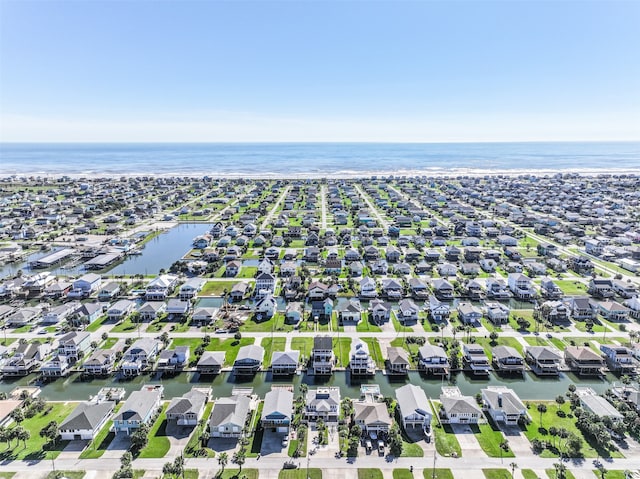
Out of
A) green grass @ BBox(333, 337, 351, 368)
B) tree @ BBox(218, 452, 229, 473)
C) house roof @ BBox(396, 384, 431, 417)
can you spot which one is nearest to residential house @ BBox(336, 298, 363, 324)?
green grass @ BBox(333, 337, 351, 368)

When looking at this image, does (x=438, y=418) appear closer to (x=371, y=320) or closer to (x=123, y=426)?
(x=371, y=320)

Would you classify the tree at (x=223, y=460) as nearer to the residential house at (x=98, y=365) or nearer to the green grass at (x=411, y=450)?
the green grass at (x=411, y=450)

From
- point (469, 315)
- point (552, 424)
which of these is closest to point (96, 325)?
point (469, 315)

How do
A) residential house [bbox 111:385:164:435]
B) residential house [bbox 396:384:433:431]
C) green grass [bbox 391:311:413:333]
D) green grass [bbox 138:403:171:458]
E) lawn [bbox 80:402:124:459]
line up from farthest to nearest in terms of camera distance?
green grass [bbox 391:311:413:333] → residential house [bbox 396:384:433:431] → residential house [bbox 111:385:164:435] → green grass [bbox 138:403:171:458] → lawn [bbox 80:402:124:459]

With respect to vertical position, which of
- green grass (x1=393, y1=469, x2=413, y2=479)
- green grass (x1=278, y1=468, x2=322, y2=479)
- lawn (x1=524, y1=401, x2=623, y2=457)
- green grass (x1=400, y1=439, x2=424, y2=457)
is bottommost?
lawn (x1=524, y1=401, x2=623, y2=457)

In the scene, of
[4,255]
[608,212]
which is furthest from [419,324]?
[608,212]

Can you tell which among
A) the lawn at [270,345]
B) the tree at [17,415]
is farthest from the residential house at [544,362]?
the tree at [17,415]

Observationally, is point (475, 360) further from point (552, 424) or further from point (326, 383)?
point (326, 383)

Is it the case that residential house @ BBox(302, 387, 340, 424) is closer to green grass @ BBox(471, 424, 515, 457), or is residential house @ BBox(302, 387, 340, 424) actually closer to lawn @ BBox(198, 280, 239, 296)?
green grass @ BBox(471, 424, 515, 457)
